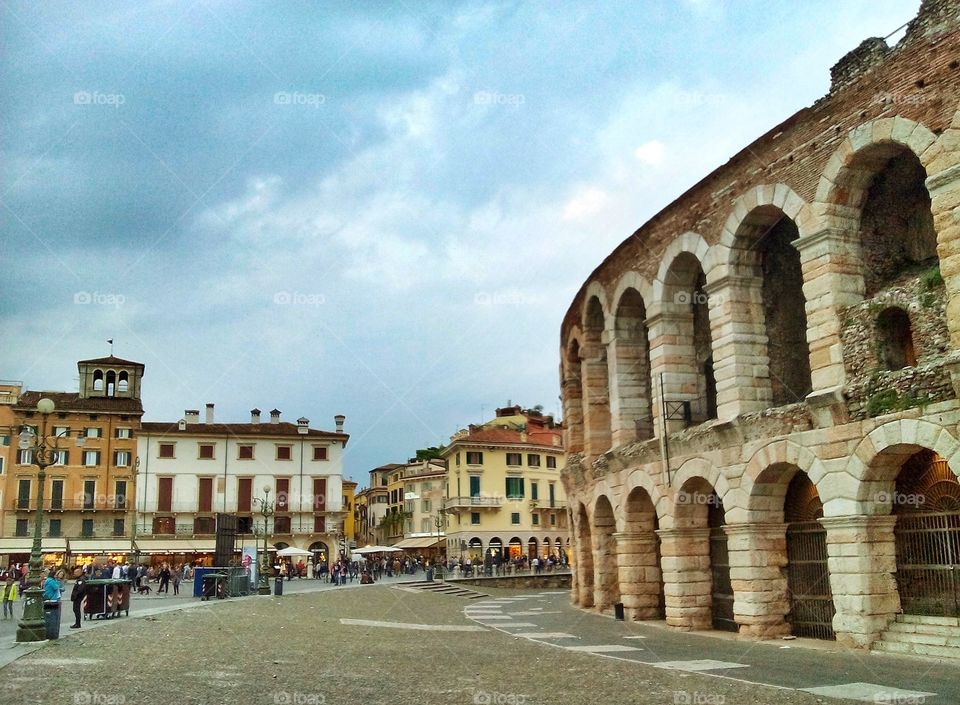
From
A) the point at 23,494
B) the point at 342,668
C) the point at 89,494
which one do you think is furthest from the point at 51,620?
the point at 23,494

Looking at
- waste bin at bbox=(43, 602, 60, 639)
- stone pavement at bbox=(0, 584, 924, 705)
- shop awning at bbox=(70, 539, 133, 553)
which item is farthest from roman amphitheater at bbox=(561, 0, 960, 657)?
shop awning at bbox=(70, 539, 133, 553)

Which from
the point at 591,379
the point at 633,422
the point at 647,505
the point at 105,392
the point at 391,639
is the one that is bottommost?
the point at 391,639

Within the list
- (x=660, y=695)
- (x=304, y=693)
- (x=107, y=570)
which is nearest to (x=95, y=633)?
(x=304, y=693)

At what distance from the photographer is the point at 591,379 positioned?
2730 cm

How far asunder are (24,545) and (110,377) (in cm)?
1400

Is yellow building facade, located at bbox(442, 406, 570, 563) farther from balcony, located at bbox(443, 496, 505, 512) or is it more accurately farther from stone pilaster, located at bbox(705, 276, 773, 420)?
stone pilaster, located at bbox(705, 276, 773, 420)

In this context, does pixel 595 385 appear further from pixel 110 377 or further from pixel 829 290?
pixel 110 377

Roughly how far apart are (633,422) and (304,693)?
1449cm

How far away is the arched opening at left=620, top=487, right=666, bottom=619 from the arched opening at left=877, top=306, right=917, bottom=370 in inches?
338

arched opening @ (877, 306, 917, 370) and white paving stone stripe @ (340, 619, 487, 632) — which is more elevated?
arched opening @ (877, 306, 917, 370)

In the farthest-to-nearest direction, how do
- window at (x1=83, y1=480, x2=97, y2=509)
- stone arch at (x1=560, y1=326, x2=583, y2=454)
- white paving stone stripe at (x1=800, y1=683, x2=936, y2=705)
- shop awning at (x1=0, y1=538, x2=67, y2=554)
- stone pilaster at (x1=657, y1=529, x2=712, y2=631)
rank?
window at (x1=83, y1=480, x2=97, y2=509), shop awning at (x1=0, y1=538, x2=67, y2=554), stone arch at (x1=560, y1=326, x2=583, y2=454), stone pilaster at (x1=657, y1=529, x2=712, y2=631), white paving stone stripe at (x1=800, y1=683, x2=936, y2=705)

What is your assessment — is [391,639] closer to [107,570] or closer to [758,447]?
[758,447]

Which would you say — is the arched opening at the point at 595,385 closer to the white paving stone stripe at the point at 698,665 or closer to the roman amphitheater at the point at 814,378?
the roman amphitheater at the point at 814,378

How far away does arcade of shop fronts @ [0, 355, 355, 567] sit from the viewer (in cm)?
5906
